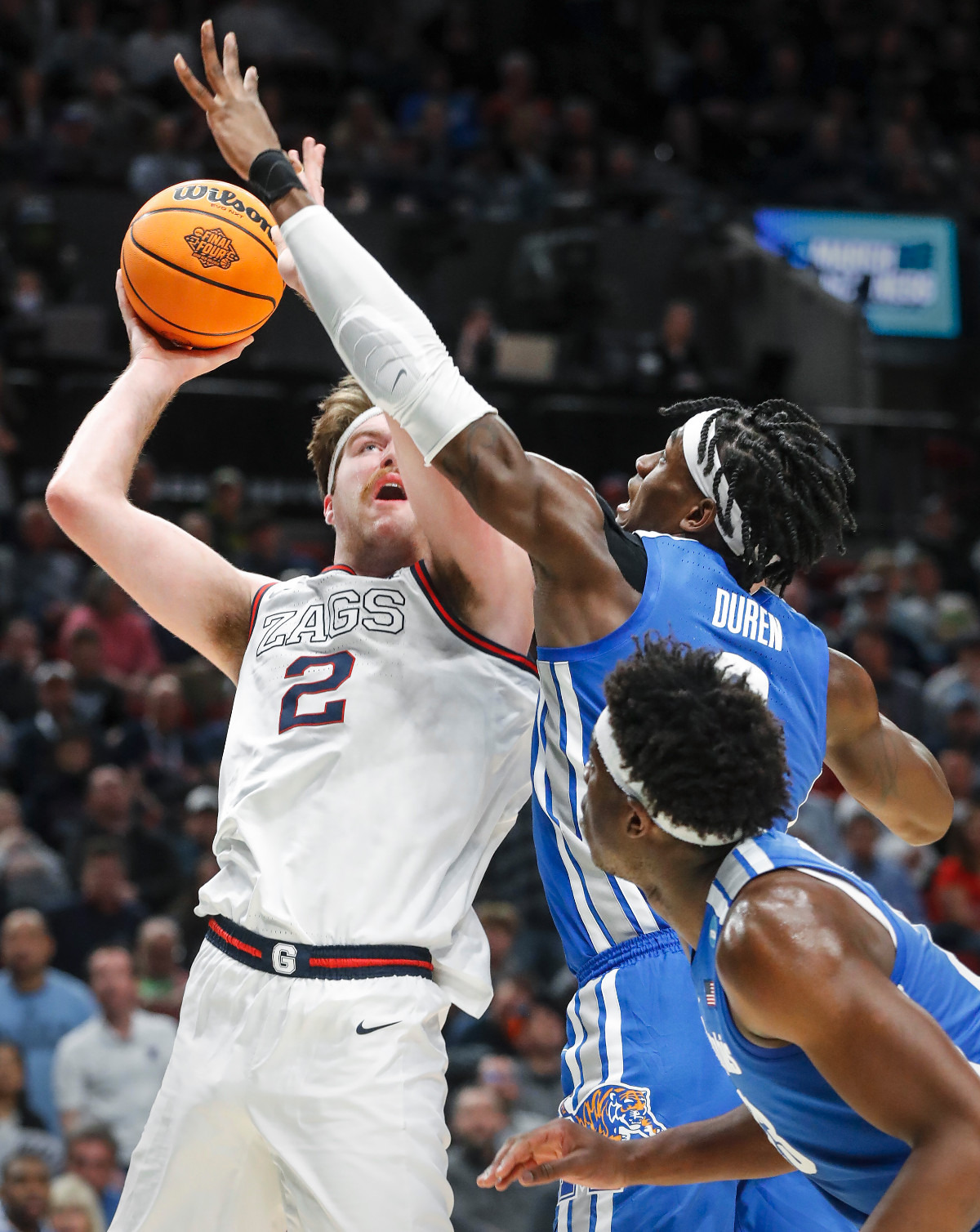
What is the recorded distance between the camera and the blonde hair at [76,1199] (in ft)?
21.7

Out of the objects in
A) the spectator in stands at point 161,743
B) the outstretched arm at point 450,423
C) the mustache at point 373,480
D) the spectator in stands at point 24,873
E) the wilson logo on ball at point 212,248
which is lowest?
the spectator in stands at point 24,873

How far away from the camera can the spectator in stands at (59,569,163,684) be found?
9750 millimetres

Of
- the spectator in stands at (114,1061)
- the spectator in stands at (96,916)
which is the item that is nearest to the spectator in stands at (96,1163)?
the spectator in stands at (114,1061)

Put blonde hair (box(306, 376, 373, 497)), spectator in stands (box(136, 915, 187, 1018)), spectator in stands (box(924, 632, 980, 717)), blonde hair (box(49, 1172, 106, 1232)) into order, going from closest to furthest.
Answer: blonde hair (box(306, 376, 373, 497)) < blonde hair (box(49, 1172, 106, 1232)) < spectator in stands (box(136, 915, 187, 1018)) < spectator in stands (box(924, 632, 980, 717))

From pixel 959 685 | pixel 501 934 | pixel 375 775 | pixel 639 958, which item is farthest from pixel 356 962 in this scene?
pixel 959 685

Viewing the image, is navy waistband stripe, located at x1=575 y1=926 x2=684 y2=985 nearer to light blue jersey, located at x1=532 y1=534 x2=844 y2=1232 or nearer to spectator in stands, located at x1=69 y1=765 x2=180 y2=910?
light blue jersey, located at x1=532 y1=534 x2=844 y2=1232

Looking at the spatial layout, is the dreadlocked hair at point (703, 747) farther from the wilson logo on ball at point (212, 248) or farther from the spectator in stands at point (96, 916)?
the spectator in stands at point (96, 916)

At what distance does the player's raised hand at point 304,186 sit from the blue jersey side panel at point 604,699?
3.16 feet

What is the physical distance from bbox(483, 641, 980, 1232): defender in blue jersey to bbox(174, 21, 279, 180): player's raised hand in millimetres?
1472

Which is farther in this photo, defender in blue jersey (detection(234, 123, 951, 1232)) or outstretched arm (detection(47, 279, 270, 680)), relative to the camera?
outstretched arm (detection(47, 279, 270, 680))

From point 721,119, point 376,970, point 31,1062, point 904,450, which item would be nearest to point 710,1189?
point 376,970

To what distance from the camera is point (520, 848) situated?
29.5 ft

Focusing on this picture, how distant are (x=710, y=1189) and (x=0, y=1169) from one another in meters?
4.72

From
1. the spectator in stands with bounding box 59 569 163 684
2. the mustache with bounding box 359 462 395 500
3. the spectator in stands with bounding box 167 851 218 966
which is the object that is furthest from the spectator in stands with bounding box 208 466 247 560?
the mustache with bounding box 359 462 395 500
